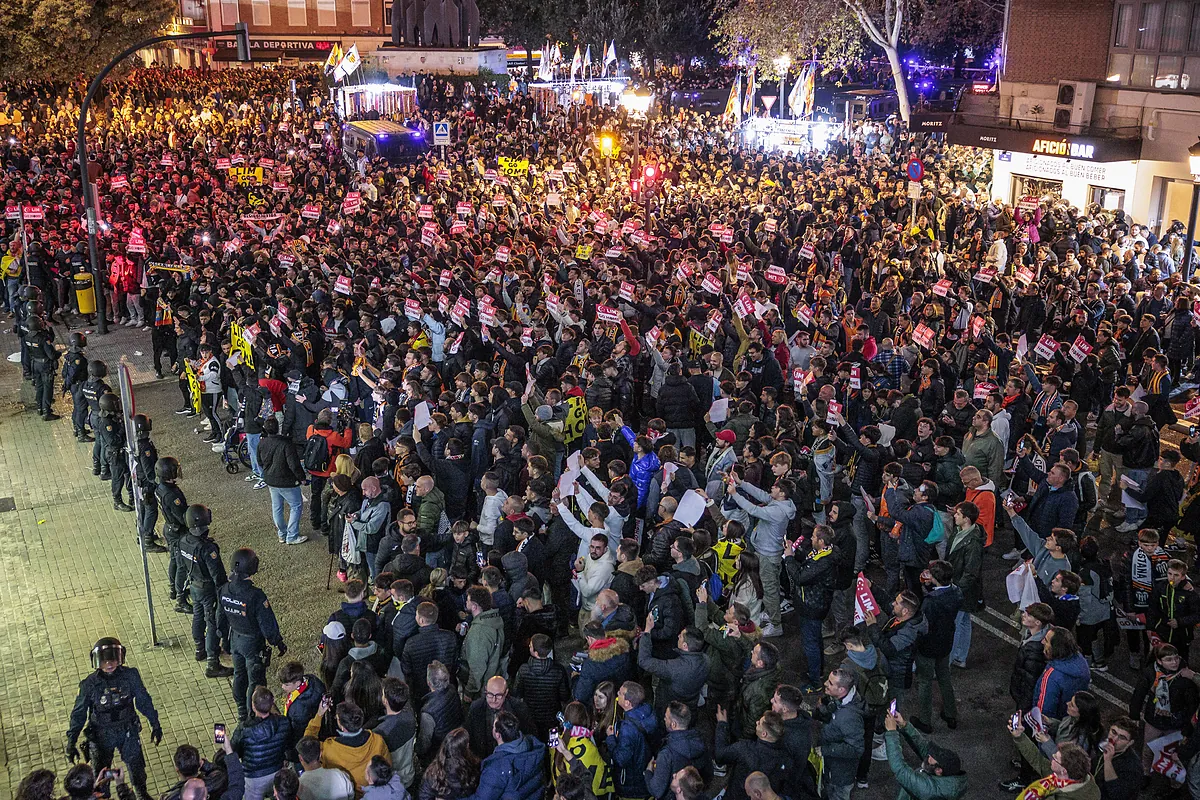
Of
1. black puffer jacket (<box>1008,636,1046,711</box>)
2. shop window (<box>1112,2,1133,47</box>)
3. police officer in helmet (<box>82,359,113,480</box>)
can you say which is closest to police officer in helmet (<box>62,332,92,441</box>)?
police officer in helmet (<box>82,359,113,480</box>)

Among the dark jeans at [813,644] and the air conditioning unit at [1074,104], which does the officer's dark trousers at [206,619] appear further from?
the air conditioning unit at [1074,104]

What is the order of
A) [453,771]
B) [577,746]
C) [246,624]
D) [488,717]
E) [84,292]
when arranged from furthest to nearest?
[84,292]
[246,624]
[488,717]
[577,746]
[453,771]

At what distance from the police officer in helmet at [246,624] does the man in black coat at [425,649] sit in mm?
1424

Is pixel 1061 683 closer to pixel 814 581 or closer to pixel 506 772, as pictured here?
pixel 814 581

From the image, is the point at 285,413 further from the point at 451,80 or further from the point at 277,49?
the point at 277,49

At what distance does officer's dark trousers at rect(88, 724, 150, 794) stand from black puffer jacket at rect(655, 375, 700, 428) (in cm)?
675

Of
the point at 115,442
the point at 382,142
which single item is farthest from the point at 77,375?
the point at 382,142

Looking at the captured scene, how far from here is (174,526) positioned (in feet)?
34.2

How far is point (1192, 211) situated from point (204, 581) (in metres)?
22.0

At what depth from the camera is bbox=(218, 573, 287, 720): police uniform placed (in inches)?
347

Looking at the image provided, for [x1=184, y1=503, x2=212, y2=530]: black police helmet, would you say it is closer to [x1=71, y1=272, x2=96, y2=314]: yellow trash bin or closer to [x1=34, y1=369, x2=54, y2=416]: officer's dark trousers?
[x1=34, y1=369, x2=54, y2=416]: officer's dark trousers

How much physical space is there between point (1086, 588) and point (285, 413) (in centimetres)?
865

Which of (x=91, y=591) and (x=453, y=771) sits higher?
(x=453, y=771)

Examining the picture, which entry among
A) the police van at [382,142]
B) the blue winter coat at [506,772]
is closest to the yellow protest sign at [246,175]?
the police van at [382,142]
